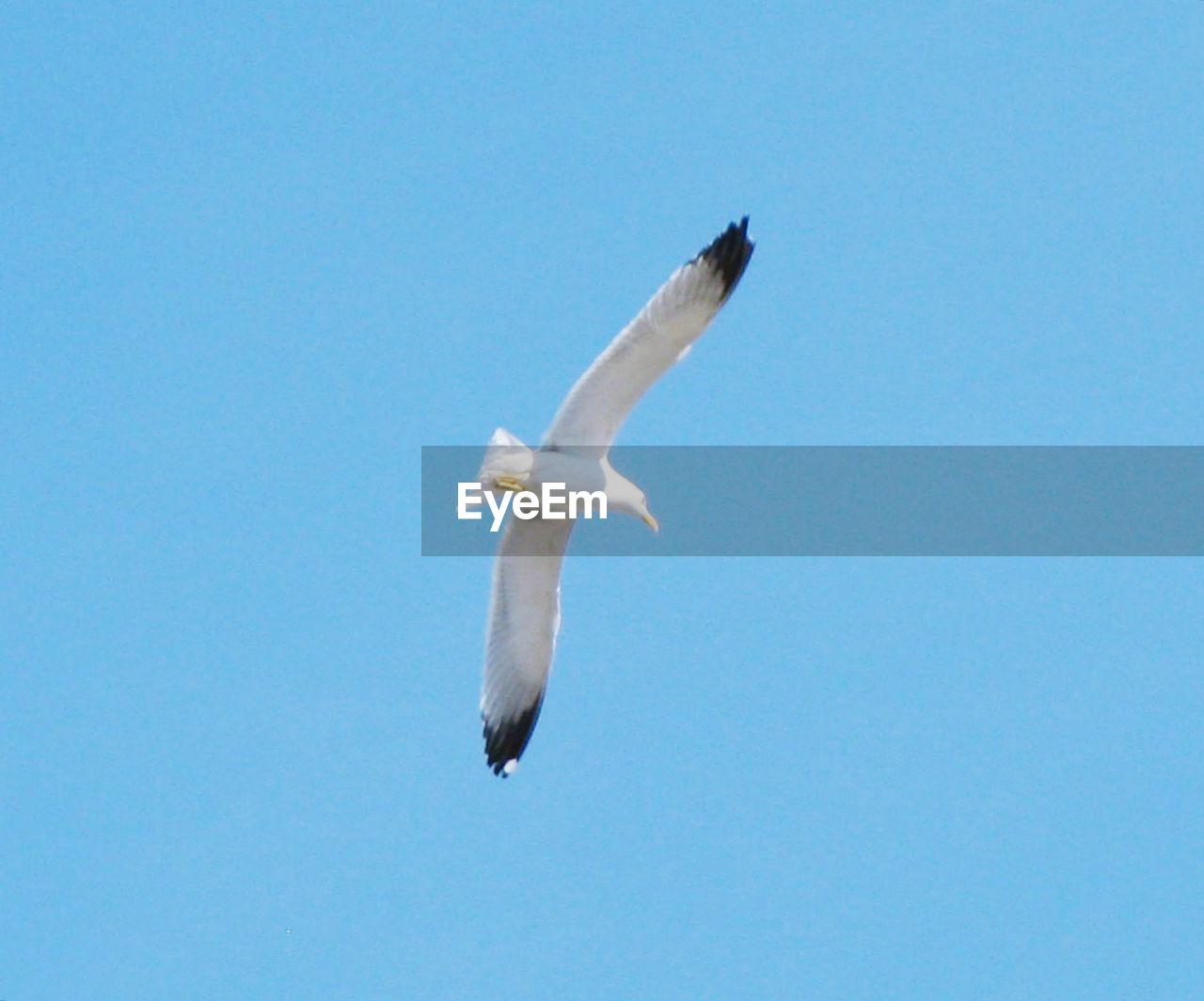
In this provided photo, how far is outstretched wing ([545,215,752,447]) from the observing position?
1184 centimetres

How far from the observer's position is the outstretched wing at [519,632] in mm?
12672

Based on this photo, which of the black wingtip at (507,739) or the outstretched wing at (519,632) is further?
the black wingtip at (507,739)

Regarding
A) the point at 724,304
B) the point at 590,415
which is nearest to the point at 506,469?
the point at 590,415

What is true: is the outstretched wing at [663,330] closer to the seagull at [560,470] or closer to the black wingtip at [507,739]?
the seagull at [560,470]

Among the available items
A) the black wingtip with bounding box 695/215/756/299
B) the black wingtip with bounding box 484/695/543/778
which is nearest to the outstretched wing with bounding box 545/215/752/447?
the black wingtip with bounding box 695/215/756/299

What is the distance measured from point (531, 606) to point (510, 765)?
1.08m

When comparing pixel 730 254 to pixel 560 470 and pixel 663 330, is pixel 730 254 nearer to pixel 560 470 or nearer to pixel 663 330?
pixel 663 330

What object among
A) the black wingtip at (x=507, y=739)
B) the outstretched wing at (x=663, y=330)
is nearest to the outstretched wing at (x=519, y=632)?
the black wingtip at (x=507, y=739)

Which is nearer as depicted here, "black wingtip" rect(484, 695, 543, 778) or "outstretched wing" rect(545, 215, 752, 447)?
"outstretched wing" rect(545, 215, 752, 447)

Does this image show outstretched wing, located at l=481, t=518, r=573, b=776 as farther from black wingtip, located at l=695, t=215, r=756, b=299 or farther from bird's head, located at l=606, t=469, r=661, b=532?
black wingtip, located at l=695, t=215, r=756, b=299

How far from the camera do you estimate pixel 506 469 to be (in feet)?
39.0

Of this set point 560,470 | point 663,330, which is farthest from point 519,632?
point 663,330

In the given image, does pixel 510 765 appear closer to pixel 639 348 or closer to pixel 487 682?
pixel 487 682

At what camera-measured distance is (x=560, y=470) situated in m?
12.2
